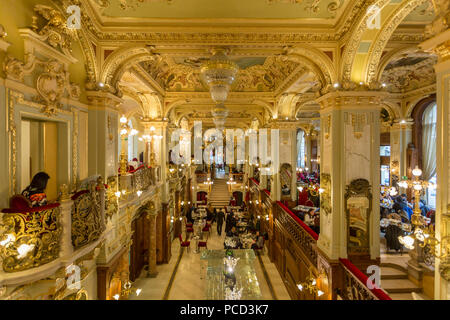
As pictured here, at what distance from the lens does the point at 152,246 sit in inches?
426

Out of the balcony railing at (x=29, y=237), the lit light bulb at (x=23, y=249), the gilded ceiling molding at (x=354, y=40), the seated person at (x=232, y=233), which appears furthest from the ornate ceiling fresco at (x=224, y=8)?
the seated person at (x=232, y=233)

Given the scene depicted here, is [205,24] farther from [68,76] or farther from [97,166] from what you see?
[97,166]

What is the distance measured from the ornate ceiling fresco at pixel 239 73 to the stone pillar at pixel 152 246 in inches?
236

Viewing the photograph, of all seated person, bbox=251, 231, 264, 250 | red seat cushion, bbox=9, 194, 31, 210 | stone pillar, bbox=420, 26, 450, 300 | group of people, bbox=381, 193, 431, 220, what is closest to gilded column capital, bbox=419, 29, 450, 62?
stone pillar, bbox=420, 26, 450, 300

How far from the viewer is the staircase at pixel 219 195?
23.3 meters

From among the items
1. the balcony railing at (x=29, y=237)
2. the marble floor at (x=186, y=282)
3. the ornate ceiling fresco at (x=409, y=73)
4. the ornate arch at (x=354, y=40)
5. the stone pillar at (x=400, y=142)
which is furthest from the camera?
the stone pillar at (x=400, y=142)

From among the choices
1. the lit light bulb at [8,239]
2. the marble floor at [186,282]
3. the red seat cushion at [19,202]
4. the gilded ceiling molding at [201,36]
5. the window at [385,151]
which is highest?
the gilded ceiling molding at [201,36]

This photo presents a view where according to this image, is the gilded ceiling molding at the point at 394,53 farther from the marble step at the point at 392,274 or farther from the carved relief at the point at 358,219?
the marble step at the point at 392,274

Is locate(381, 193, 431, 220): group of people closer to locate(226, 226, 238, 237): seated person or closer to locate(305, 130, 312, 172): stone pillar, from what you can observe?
locate(226, 226, 238, 237): seated person

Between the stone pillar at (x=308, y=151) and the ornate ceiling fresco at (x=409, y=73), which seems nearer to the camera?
the ornate ceiling fresco at (x=409, y=73)

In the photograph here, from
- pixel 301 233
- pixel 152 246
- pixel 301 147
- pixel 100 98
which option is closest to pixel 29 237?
pixel 100 98

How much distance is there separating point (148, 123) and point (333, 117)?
840cm
